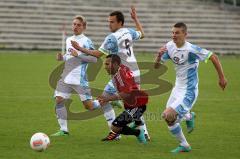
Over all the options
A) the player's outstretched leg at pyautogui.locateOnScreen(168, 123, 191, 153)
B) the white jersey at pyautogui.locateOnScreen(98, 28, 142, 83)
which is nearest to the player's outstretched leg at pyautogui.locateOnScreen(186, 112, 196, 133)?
the white jersey at pyautogui.locateOnScreen(98, 28, 142, 83)

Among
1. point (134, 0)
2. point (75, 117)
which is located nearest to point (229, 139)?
point (75, 117)

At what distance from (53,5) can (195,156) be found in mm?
31383

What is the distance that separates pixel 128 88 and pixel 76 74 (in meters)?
2.03

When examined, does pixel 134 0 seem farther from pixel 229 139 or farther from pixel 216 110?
pixel 229 139

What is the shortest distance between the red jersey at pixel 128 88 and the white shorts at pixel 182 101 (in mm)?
716

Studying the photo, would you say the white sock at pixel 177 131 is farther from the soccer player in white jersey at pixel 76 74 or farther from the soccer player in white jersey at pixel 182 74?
the soccer player in white jersey at pixel 76 74

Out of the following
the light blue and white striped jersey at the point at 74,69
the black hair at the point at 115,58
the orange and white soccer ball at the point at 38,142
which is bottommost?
the orange and white soccer ball at the point at 38,142

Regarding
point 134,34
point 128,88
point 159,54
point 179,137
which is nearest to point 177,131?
point 179,137

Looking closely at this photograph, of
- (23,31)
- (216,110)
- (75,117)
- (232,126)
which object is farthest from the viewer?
(23,31)

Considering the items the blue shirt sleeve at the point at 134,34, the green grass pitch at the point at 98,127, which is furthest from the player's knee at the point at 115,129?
the blue shirt sleeve at the point at 134,34

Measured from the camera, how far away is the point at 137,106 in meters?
12.4

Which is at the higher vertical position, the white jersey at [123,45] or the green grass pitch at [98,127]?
the white jersey at [123,45]

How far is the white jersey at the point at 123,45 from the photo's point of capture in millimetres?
12891

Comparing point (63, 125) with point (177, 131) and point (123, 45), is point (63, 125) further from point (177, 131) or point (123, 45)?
point (177, 131)
